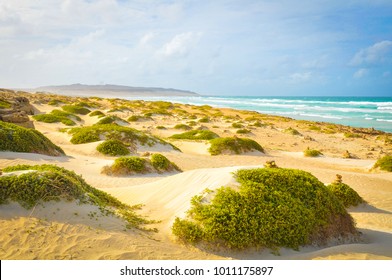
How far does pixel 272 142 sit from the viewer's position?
88.3 feet

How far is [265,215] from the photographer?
6.61 meters

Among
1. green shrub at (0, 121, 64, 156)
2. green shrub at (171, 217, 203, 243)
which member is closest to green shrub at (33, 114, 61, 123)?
green shrub at (0, 121, 64, 156)

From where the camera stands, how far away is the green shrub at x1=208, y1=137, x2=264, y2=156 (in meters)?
19.8

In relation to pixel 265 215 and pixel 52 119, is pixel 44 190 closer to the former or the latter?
pixel 265 215

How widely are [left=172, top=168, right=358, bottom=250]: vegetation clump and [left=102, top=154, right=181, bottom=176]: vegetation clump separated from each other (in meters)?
6.53

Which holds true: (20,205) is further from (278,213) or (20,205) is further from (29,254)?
(278,213)

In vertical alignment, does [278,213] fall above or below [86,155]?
above

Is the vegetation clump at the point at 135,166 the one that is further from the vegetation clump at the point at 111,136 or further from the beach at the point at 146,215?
the vegetation clump at the point at 111,136

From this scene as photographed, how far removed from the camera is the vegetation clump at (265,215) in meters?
6.39

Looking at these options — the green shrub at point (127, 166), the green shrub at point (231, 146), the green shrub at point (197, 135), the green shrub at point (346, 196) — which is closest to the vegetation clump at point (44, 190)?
the green shrub at point (127, 166)

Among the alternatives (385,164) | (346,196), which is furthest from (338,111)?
(346,196)

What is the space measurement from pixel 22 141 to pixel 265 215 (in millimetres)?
10657
